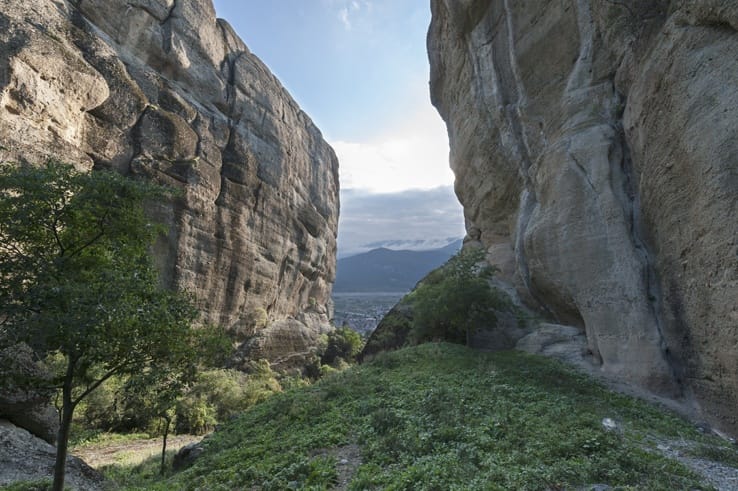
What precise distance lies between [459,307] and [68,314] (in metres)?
19.8

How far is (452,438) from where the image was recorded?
912 cm

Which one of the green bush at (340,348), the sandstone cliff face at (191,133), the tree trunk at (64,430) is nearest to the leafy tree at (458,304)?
the tree trunk at (64,430)

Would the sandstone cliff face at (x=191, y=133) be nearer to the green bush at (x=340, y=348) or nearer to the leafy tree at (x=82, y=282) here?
the green bush at (x=340, y=348)

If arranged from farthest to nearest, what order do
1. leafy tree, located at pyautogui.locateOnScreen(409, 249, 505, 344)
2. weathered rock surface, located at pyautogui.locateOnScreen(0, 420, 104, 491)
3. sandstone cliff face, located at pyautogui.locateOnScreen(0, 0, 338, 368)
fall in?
sandstone cliff face, located at pyautogui.locateOnScreen(0, 0, 338, 368) → leafy tree, located at pyautogui.locateOnScreen(409, 249, 505, 344) → weathered rock surface, located at pyautogui.locateOnScreen(0, 420, 104, 491)

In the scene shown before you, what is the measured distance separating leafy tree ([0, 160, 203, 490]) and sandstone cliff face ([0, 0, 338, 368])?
62.0 feet

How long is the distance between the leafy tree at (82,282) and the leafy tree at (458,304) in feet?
54.7

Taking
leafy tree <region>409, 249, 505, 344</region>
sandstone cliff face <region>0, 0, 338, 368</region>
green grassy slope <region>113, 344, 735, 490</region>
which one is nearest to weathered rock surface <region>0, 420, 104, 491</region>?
green grassy slope <region>113, 344, 735, 490</region>

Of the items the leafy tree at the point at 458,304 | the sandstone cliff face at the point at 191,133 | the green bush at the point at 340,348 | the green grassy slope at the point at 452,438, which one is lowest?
the green bush at the point at 340,348

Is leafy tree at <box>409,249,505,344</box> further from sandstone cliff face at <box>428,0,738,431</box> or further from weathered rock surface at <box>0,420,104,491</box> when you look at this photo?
weathered rock surface at <box>0,420,104,491</box>

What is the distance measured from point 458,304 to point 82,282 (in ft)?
63.0

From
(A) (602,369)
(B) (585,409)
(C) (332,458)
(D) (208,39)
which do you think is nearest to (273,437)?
Answer: (C) (332,458)

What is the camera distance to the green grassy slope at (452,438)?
22.8 ft

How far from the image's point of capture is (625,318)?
14.4 meters

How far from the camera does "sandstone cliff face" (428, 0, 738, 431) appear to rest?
10.5 m
